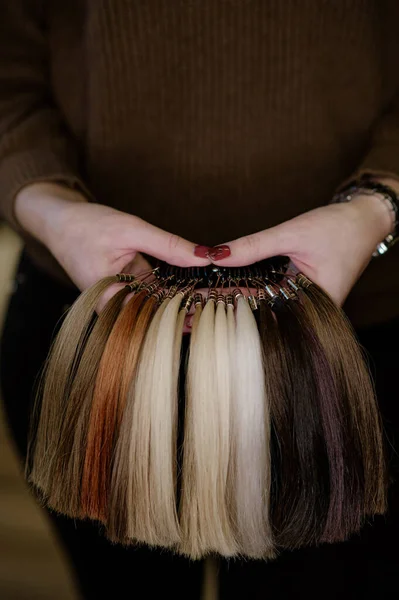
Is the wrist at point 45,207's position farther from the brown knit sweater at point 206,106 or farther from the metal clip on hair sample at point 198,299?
the metal clip on hair sample at point 198,299

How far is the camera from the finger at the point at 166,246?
550mm

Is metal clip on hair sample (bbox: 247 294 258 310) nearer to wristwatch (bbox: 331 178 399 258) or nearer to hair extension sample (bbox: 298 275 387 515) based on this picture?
hair extension sample (bbox: 298 275 387 515)

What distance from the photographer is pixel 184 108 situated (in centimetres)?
64

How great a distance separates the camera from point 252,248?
1.78 feet

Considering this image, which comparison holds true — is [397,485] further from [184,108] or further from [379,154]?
[184,108]

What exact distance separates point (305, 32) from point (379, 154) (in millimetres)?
172

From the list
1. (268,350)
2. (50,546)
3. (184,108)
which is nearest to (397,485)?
(268,350)

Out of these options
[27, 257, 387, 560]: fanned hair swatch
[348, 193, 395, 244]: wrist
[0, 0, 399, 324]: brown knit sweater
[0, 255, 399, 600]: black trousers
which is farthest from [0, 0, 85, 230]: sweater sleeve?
[348, 193, 395, 244]: wrist

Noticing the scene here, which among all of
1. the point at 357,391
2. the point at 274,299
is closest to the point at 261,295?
the point at 274,299

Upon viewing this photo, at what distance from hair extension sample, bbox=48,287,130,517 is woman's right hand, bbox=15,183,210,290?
0.26ft

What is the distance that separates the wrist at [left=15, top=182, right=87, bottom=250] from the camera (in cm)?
62

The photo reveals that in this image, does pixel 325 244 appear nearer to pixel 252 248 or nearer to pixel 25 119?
pixel 252 248

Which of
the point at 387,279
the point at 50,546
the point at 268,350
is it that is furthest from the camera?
the point at 50,546

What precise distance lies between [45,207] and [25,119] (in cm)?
13
